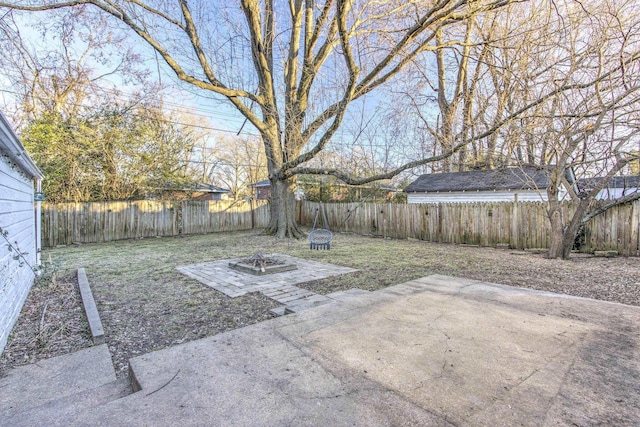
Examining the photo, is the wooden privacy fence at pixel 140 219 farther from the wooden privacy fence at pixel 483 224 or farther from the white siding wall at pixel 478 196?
the white siding wall at pixel 478 196

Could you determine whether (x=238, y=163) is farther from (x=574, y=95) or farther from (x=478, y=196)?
(x=574, y=95)

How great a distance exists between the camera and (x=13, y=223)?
3.60 metres

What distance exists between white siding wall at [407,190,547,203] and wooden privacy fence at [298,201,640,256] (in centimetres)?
470

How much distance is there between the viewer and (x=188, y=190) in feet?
43.8

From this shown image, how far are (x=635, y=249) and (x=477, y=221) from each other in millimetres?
3275

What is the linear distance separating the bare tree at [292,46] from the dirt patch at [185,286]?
243cm

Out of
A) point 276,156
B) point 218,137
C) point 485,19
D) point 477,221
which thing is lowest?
point 477,221

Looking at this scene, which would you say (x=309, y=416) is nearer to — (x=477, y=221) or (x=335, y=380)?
(x=335, y=380)

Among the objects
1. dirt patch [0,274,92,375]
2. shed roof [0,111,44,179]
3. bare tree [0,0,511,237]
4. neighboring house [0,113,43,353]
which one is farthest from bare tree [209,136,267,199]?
dirt patch [0,274,92,375]

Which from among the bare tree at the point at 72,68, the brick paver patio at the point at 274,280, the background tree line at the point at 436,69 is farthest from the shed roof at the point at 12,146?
the bare tree at the point at 72,68

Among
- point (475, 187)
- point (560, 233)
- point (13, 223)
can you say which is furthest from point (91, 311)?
point (475, 187)

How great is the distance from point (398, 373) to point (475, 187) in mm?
13697

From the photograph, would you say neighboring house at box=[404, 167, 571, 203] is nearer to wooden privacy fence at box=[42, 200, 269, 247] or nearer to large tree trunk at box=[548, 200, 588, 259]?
large tree trunk at box=[548, 200, 588, 259]

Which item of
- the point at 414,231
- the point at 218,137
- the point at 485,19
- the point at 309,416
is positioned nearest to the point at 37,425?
the point at 309,416
